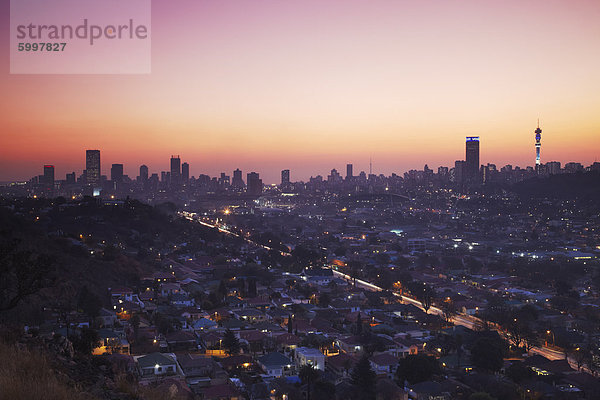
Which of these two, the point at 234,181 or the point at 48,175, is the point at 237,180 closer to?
the point at 234,181

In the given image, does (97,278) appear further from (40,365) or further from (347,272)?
(40,365)

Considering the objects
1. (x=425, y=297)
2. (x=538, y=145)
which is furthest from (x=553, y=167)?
(x=425, y=297)

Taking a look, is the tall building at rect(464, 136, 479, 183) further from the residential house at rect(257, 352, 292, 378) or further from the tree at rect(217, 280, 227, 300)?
the residential house at rect(257, 352, 292, 378)

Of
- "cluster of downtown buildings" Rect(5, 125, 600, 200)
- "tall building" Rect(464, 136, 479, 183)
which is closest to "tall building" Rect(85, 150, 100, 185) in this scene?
"cluster of downtown buildings" Rect(5, 125, 600, 200)

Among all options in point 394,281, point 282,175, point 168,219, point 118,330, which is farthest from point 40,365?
point 282,175

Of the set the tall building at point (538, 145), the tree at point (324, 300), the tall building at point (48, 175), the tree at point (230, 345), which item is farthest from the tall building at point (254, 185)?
the tree at point (230, 345)

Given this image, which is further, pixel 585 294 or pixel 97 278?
pixel 585 294
